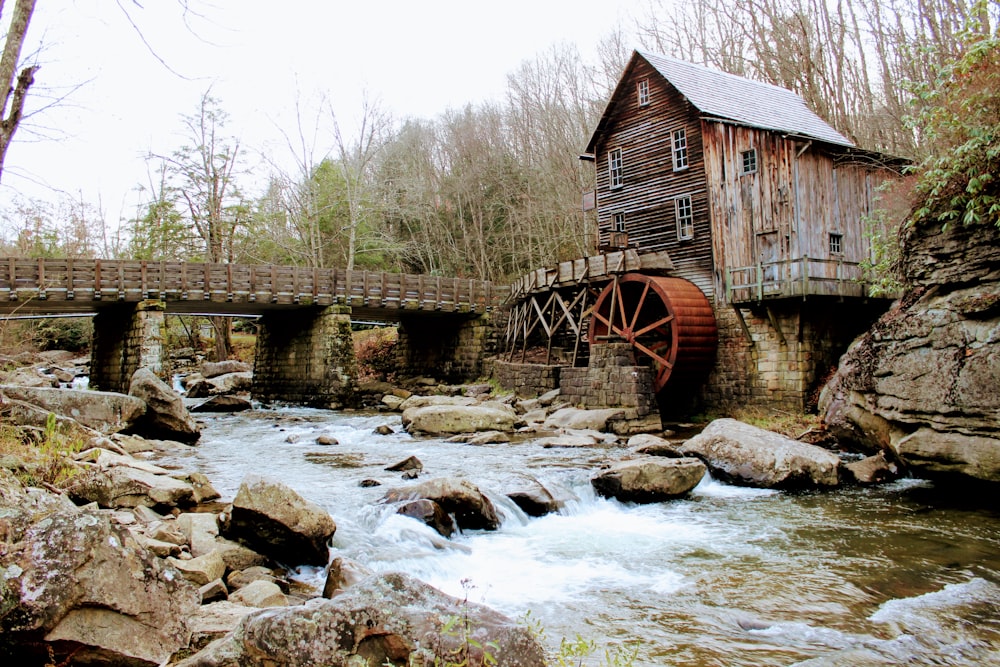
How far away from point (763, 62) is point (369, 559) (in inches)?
960

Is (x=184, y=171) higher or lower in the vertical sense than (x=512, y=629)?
higher

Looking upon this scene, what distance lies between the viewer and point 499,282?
34.1 metres

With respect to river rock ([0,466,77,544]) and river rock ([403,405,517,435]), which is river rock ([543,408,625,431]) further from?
river rock ([0,466,77,544])

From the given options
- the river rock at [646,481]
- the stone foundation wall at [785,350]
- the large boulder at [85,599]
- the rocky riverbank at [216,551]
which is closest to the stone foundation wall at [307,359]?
the rocky riverbank at [216,551]

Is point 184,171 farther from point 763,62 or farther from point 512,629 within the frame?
point 512,629

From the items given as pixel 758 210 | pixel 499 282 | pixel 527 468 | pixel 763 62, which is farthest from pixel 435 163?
pixel 527 468

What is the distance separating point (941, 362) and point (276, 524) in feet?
28.0

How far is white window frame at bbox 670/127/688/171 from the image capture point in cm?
1923

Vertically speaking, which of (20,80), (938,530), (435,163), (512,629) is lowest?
(938,530)

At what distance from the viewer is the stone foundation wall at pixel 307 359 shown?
76.9ft

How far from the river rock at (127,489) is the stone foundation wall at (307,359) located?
53.7 ft

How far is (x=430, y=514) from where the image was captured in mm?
7156

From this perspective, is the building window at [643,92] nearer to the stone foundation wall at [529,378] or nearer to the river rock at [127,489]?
the stone foundation wall at [529,378]

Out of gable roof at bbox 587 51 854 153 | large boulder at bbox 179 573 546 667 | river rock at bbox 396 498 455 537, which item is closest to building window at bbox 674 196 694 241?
gable roof at bbox 587 51 854 153
